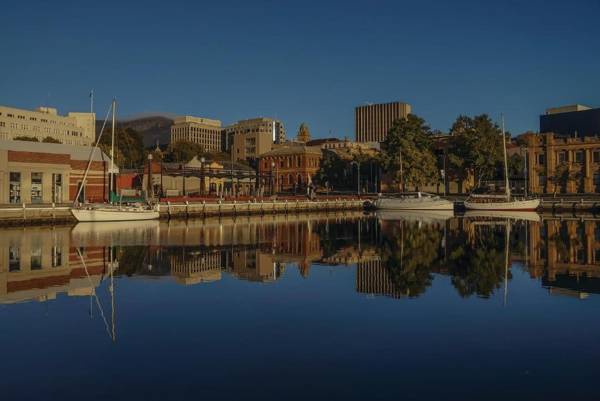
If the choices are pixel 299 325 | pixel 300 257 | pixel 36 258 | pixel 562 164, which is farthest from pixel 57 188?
pixel 562 164

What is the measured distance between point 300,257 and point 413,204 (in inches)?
2318

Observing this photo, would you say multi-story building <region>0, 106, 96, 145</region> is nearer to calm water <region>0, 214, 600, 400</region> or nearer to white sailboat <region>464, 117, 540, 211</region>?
white sailboat <region>464, 117, 540, 211</region>

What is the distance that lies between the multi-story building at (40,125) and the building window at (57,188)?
334 feet

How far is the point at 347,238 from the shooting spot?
41375mm

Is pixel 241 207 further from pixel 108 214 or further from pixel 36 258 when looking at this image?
pixel 36 258

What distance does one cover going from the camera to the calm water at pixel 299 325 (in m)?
10.1

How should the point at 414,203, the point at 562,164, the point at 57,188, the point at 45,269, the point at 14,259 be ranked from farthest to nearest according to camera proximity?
1. the point at 562,164
2. the point at 414,203
3. the point at 57,188
4. the point at 14,259
5. the point at 45,269

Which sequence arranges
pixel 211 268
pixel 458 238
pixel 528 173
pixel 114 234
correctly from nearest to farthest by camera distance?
pixel 211 268 → pixel 458 238 → pixel 114 234 → pixel 528 173

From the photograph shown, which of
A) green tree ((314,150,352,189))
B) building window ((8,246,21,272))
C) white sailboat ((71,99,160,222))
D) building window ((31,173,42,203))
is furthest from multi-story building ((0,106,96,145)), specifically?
building window ((8,246,21,272))

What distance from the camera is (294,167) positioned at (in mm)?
123125

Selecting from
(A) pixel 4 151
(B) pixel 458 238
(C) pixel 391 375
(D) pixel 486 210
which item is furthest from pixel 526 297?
(D) pixel 486 210

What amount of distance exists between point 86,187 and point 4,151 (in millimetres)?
11154

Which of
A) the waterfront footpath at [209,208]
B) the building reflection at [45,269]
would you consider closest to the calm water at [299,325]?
the building reflection at [45,269]

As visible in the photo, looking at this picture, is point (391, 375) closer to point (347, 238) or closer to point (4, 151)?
point (347, 238)
